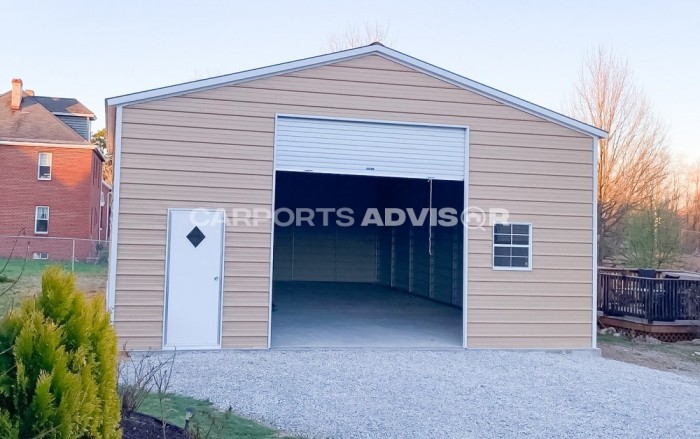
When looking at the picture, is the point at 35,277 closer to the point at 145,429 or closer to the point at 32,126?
the point at 32,126

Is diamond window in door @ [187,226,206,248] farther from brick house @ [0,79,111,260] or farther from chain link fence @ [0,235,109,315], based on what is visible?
brick house @ [0,79,111,260]

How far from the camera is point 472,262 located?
9.91 m

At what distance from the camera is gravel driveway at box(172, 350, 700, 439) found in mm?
5984

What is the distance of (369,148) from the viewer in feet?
32.0

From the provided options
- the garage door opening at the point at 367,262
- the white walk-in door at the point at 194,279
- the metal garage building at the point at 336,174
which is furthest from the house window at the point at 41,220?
the white walk-in door at the point at 194,279

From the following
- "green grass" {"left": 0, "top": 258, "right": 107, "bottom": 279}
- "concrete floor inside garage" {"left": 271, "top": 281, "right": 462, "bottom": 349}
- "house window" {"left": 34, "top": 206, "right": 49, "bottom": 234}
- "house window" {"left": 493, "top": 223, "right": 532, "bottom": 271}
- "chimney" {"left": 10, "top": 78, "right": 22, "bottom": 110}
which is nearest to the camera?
"house window" {"left": 493, "top": 223, "right": 532, "bottom": 271}

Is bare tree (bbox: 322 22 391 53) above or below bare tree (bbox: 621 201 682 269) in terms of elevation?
above

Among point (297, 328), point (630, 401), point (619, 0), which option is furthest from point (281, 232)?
point (630, 401)

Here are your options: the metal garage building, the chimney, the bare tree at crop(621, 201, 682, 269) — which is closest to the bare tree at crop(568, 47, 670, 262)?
the bare tree at crop(621, 201, 682, 269)

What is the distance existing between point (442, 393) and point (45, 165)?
2272 cm

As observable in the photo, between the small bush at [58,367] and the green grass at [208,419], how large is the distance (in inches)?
57.2

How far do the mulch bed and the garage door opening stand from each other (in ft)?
15.0

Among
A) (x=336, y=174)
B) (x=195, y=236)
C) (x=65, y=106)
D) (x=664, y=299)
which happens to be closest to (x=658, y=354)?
(x=664, y=299)

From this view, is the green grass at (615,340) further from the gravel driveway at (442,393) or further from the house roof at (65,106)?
the house roof at (65,106)
